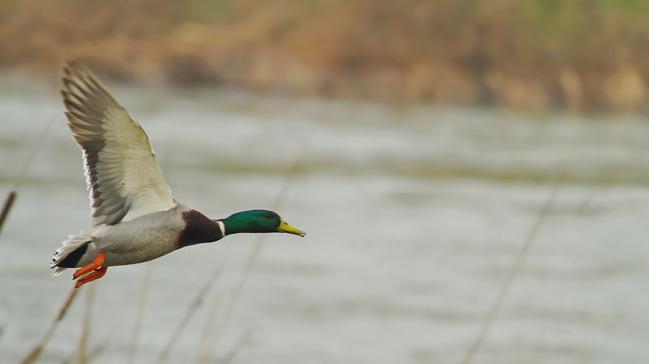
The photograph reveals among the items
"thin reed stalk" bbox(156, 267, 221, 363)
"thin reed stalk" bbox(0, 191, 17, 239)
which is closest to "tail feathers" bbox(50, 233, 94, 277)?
"thin reed stalk" bbox(0, 191, 17, 239)

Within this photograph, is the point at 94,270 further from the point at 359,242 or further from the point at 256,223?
the point at 359,242

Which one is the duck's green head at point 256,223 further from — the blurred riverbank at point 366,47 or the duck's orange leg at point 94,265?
the blurred riverbank at point 366,47

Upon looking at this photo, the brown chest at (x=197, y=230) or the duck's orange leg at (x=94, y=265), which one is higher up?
the duck's orange leg at (x=94, y=265)

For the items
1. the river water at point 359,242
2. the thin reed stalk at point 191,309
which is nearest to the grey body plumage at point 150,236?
the thin reed stalk at point 191,309

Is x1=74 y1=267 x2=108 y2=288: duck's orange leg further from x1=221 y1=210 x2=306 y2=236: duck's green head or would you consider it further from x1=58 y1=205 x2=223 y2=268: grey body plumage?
x1=221 y1=210 x2=306 y2=236: duck's green head

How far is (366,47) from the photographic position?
821 inches

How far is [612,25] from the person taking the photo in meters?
21.6

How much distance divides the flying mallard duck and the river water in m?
3.02

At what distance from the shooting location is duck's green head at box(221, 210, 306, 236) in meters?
1.21

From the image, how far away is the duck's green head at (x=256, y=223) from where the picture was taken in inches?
47.8

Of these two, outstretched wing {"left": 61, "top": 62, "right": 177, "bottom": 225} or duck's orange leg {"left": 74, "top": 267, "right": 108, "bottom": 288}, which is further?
outstretched wing {"left": 61, "top": 62, "right": 177, "bottom": 225}

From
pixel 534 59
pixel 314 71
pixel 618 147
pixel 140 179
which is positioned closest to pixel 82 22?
pixel 314 71

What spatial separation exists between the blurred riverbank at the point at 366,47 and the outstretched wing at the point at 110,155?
1749 cm

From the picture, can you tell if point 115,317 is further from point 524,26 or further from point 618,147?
point 524,26
